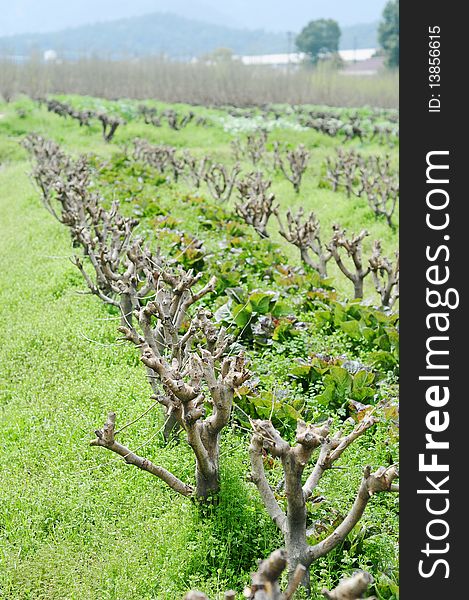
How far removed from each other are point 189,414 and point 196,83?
4138 cm

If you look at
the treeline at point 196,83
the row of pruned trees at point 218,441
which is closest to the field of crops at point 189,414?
the row of pruned trees at point 218,441

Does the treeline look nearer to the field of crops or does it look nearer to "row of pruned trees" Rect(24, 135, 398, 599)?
the field of crops

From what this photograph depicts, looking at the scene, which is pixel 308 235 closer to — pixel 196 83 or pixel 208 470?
pixel 208 470


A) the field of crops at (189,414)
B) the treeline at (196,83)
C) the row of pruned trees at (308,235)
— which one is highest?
the treeline at (196,83)

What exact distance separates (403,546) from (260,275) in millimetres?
5801

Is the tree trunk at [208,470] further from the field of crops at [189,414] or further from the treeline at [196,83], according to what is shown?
the treeline at [196,83]

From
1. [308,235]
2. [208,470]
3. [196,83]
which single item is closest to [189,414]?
[208,470]

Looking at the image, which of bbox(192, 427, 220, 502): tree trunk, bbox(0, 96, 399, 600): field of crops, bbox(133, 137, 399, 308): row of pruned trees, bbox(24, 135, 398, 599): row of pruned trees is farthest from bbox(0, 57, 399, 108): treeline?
bbox(192, 427, 220, 502): tree trunk

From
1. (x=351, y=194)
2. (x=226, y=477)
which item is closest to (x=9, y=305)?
(x=226, y=477)

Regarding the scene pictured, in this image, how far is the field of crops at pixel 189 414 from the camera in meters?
3.82

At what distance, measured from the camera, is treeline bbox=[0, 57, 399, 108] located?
3966 cm

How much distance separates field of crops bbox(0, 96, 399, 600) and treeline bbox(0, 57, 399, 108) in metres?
30.7

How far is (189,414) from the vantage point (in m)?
3.82

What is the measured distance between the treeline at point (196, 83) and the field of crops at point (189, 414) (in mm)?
30709
